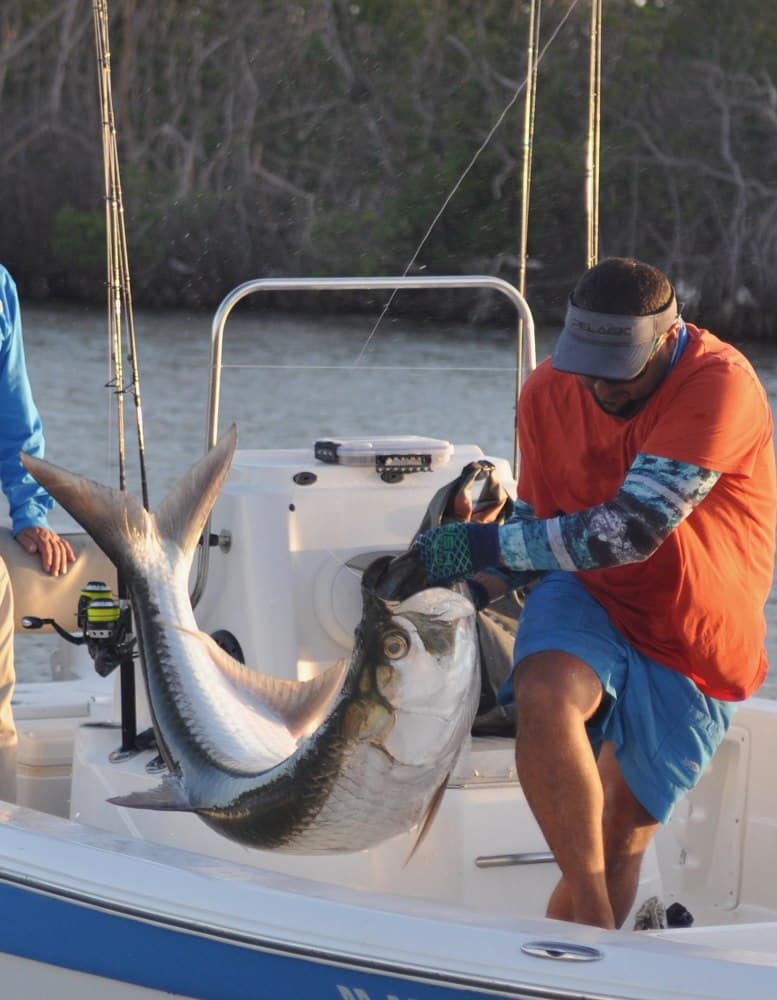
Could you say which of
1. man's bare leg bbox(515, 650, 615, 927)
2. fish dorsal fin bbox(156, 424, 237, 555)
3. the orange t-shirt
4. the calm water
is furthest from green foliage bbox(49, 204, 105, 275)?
man's bare leg bbox(515, 650, 615, 927)

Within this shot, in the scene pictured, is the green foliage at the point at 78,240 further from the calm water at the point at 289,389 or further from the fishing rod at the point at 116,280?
the fishing rod at the point at 116,280

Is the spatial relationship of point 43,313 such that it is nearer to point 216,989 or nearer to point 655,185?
point 655,185

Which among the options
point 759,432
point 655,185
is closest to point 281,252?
point 655,185

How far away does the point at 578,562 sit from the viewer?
302 centimetres

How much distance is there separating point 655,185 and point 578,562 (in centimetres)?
2160

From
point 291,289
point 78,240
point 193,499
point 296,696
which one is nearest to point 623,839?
point 296,696

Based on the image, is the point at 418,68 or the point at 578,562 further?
the point at 418,68

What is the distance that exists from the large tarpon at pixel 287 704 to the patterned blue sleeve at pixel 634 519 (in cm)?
→ 22

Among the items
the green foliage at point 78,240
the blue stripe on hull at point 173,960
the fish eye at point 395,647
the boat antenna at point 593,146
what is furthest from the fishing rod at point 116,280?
the green foliage at point 78,240

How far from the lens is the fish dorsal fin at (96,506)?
348cm

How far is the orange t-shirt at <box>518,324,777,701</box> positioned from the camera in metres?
3.07

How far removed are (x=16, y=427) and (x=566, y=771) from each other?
1.96m

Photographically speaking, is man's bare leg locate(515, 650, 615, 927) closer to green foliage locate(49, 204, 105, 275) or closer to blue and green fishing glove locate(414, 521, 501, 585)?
blue and green fishing glove locate(414, 521, 501, 585)

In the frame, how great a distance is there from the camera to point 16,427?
4.38m
